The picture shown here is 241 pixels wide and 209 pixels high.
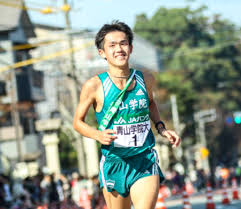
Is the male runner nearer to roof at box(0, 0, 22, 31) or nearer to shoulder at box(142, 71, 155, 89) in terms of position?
shoulder at box(142, 71, 155, 89)

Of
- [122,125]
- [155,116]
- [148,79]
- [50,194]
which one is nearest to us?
[122,125]

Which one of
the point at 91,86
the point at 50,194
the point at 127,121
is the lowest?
the point at 50,194

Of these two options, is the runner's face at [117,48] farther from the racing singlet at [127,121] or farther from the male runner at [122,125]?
the racing singlet at [127,121]

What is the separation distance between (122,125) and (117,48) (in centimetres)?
67

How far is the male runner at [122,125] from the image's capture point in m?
6.25

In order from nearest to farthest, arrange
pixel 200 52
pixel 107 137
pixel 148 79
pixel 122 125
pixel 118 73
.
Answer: pixel 107 137
pixel 122 125
pixel 118 73
pixel 148 79
pixel 200 52

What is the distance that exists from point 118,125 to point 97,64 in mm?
66903

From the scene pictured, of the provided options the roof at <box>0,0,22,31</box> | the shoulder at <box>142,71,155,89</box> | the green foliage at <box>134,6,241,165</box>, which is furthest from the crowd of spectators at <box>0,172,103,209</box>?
the green foliage at <box>134,6,241,165</box>

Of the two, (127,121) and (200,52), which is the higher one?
(200,52)

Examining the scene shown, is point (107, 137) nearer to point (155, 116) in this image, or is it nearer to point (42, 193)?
point (155, 116)

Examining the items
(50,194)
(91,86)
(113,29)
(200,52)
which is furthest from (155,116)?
(200,52)

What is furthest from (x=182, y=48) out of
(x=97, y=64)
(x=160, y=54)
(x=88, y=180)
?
(x=88, y=180)

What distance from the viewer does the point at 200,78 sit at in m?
100

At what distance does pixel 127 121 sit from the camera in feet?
20.6
